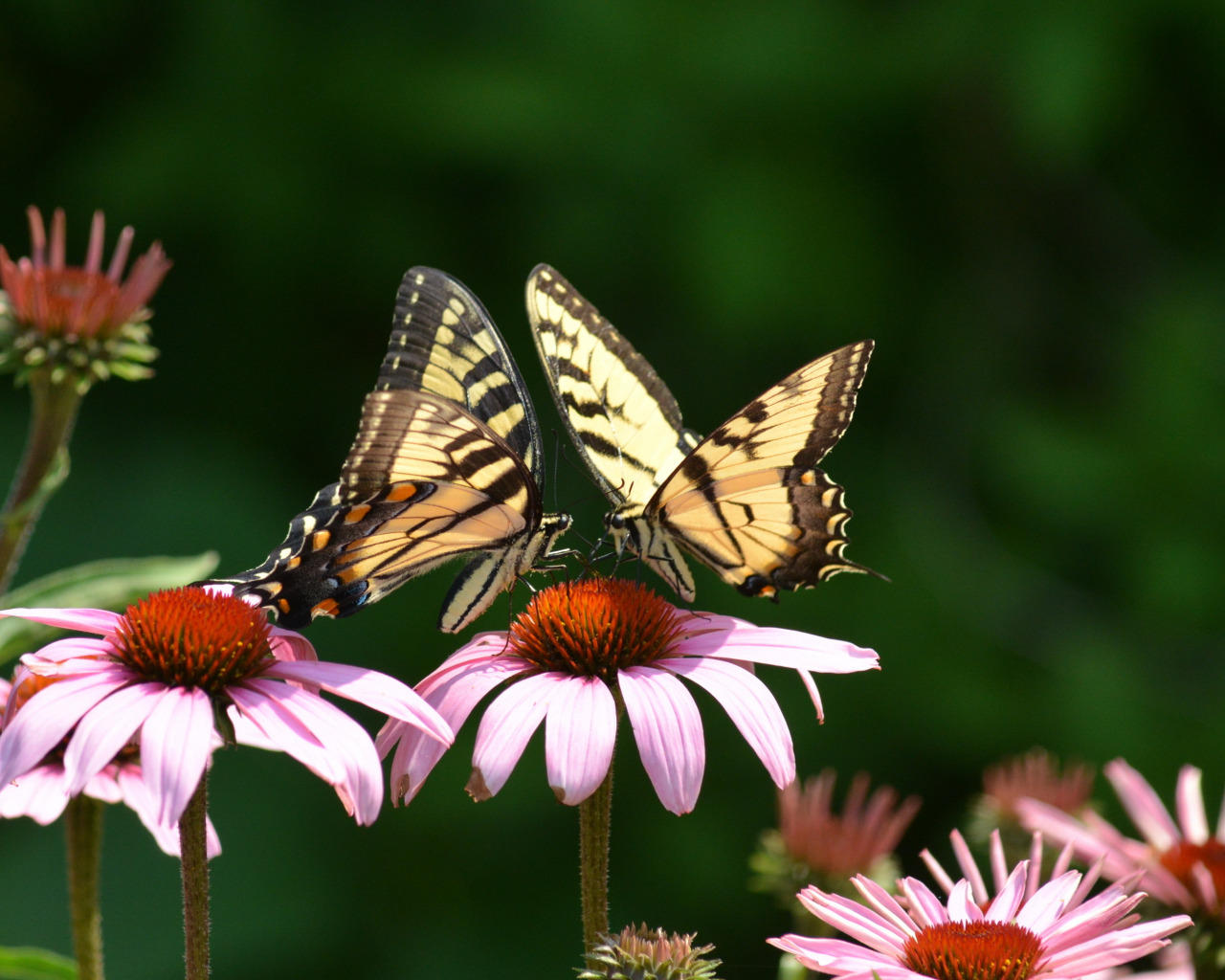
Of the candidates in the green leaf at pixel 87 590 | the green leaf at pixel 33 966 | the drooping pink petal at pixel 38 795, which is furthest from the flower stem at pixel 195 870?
the green leaf at pixel 87 590

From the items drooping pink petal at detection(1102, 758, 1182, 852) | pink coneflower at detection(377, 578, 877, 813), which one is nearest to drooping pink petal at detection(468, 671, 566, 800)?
pink coneflower at detection(377, 578, 877, 813)

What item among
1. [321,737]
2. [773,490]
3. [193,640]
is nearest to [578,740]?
[321,737]

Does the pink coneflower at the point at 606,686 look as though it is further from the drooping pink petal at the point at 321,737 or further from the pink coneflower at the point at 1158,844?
the pink coneflower at the point at 1158,844

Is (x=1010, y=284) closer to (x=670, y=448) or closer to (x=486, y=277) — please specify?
(x=486, y=277)

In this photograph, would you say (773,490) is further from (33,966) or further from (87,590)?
(33,966)

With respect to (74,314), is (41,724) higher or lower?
lower

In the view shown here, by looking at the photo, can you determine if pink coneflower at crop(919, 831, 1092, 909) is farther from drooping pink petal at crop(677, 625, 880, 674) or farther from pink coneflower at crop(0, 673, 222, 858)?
pink coneflower at crop(0, 673, 222, 858)
